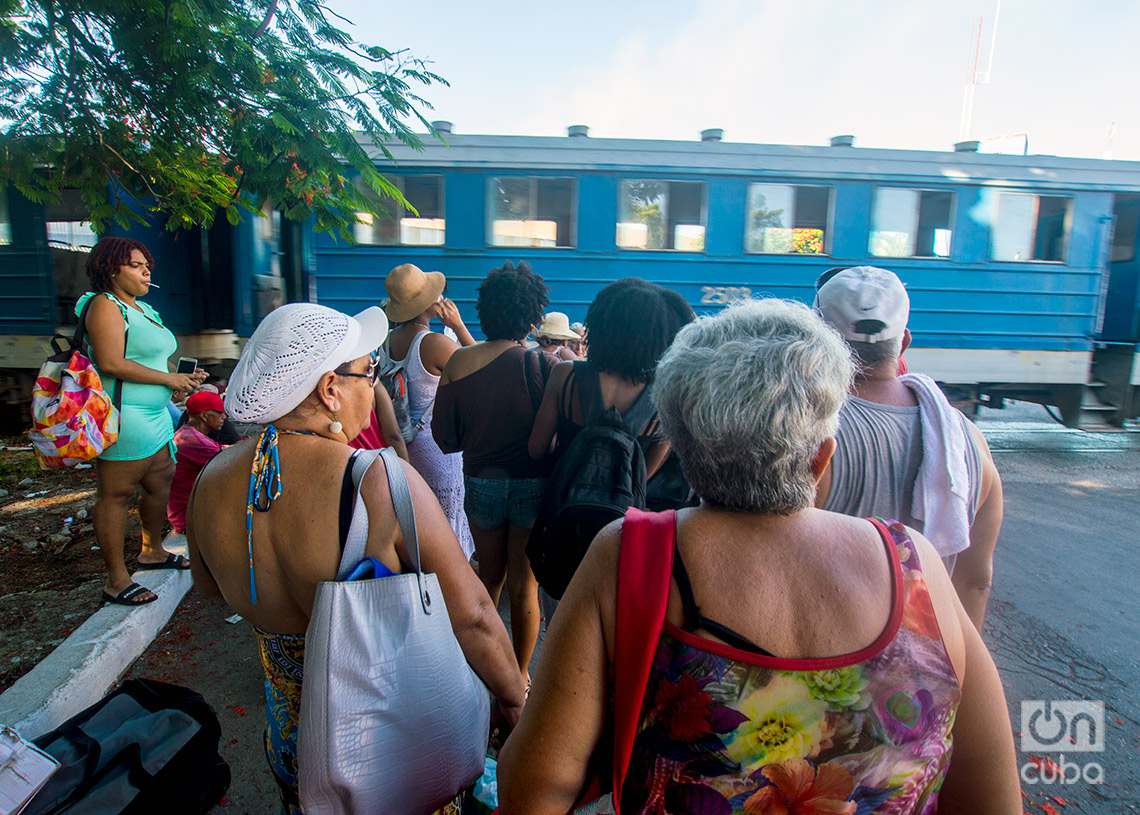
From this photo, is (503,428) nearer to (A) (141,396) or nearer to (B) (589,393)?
(B) (589,393)

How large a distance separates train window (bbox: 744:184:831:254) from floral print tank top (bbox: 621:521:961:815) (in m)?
7.20

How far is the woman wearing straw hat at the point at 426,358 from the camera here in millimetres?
3316

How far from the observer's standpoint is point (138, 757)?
1.80 metres

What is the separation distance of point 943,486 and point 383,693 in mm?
1419

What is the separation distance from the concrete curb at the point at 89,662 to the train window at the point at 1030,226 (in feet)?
29.6

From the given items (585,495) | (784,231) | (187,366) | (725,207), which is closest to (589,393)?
(585,495)

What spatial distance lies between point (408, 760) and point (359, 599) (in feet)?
1.17

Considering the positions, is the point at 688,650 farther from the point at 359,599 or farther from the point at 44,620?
the point at 44,620

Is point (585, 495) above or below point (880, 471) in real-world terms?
below

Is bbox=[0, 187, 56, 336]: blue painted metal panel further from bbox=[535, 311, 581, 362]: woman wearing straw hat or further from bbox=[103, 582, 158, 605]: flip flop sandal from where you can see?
bbox=[535, 311, 581, 362]: woman wearing straw hat

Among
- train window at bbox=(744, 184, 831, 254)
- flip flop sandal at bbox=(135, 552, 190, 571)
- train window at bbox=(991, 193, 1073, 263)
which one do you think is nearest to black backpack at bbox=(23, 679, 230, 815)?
flip flop sandal at bbox=(135, 552, 190, 571)

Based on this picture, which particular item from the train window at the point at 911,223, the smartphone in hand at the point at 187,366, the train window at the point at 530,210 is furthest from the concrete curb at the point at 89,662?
the train window at the point at 911,223

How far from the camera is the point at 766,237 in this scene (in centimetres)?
762

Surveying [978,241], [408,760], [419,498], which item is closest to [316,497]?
[419,498]
